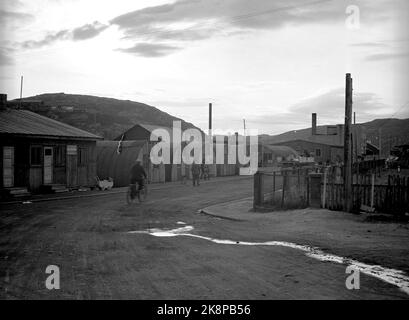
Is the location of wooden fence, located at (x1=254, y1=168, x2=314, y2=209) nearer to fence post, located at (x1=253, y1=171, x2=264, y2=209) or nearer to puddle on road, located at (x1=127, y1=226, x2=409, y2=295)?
fence post, located at (x1=253, y1=171, x2=264, y2=209)

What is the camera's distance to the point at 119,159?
34188 mm

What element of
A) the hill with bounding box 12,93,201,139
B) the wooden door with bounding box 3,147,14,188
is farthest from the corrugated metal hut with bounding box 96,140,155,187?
the hill with bounding box 12,93,201,139

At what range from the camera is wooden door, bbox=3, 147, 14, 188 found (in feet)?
80.6

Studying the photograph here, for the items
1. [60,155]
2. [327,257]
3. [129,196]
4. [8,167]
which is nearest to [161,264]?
[327,257]

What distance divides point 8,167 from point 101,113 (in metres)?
85.3

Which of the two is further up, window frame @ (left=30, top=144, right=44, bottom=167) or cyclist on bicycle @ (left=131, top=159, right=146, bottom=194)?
Result: window frame @ (left=30, top=144, right=44, bottom=167)

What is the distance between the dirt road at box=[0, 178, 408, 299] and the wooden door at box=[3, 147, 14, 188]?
10386 mm

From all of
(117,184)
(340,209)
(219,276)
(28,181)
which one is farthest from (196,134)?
(219,276)

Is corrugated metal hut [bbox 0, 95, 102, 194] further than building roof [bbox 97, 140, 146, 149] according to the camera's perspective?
No

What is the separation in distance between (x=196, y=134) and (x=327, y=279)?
129ft

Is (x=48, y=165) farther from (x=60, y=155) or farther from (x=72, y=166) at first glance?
(x=72, y=166)

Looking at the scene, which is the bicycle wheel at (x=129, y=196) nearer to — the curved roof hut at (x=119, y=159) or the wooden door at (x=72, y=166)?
the wooden door at (x=72, y=166)
